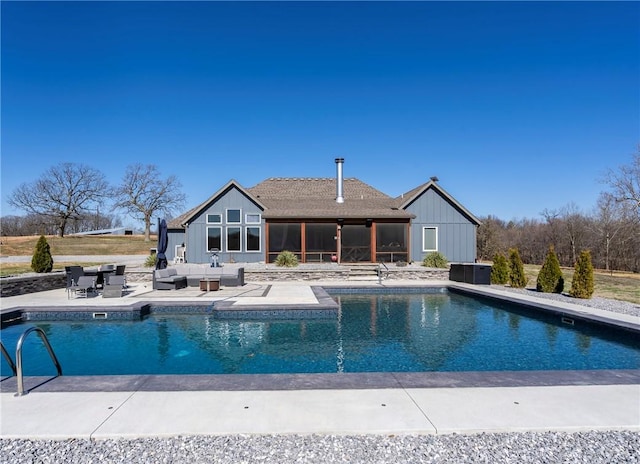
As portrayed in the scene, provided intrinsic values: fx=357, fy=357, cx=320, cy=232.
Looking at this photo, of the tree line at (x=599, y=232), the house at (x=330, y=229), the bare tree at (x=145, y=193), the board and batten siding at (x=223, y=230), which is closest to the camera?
the house at (x=330, y=229)

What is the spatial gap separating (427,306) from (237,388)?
8.28 meters

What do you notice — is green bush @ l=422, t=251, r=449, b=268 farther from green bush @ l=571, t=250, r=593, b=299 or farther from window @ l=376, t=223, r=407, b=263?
green bush @ l=571, t=250, r=593, b=299


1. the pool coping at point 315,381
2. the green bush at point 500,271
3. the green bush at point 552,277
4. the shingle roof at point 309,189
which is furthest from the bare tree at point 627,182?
the pool coping at point 315,381

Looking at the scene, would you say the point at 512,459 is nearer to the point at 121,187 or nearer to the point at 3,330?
the point at 3,330

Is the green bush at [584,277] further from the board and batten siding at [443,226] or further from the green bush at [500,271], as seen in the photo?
the board and batten siding at [443,226]

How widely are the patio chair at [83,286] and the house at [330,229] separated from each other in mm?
8035

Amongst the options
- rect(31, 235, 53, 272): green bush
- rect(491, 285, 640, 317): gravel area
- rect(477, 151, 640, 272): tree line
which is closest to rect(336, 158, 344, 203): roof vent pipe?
rect(491, 285, 640, 317): gravel area

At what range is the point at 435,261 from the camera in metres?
18.2

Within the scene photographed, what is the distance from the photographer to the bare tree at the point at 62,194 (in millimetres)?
42844

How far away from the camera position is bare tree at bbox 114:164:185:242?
4275cm

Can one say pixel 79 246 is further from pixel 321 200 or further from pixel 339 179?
pixel 339 179

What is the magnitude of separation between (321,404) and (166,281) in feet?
34.5

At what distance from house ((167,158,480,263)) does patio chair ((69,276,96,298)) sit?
8.03 m

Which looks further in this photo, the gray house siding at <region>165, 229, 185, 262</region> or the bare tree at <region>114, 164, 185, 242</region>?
the bare tree at <region>114, 164, 185, 242</region>
